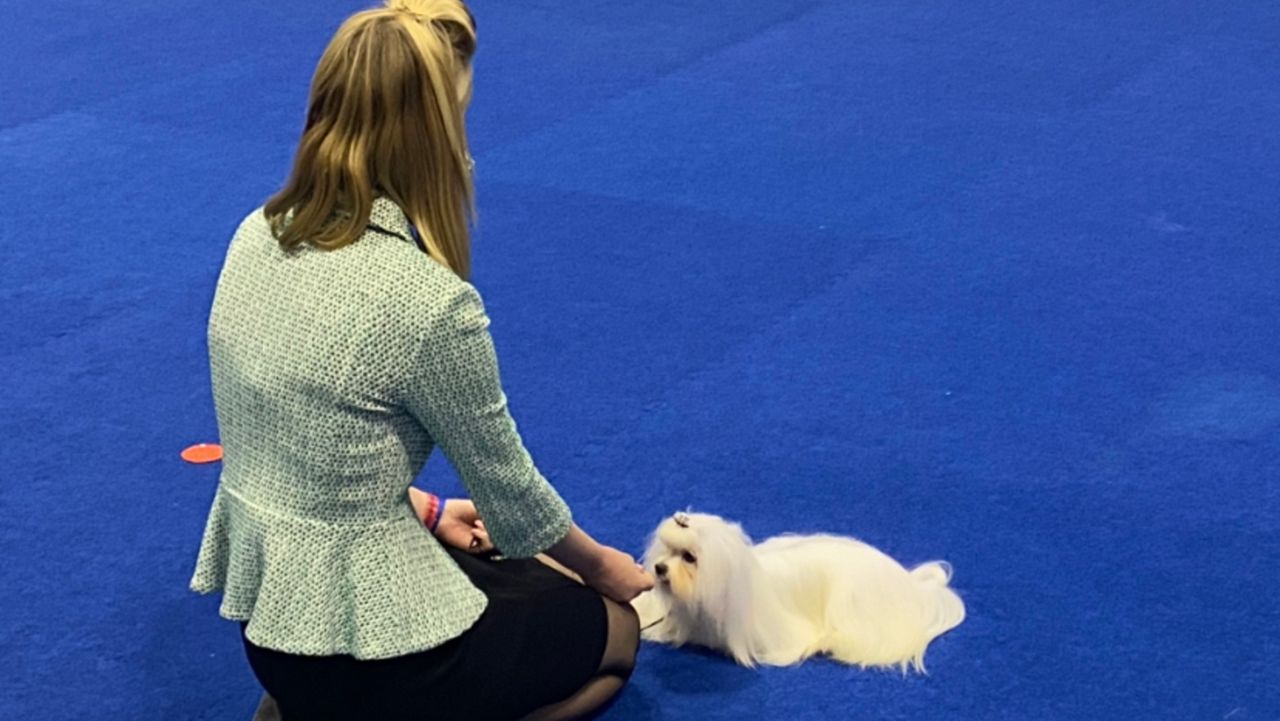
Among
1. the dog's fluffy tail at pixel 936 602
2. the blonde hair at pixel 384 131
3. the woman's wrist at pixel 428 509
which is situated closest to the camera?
the blonde hair at pixel 384 131

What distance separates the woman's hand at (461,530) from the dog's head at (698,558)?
287 mm

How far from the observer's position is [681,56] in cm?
625

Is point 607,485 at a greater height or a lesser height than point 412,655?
lesser

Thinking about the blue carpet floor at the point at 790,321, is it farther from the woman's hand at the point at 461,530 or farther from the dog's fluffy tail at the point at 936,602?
the woman's hand at the point at 461,530

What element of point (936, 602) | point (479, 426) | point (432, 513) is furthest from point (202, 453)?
point (936, 602)

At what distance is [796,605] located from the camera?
266 centimetres

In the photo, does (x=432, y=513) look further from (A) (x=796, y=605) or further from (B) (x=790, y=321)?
(B) (x=790, y=321)

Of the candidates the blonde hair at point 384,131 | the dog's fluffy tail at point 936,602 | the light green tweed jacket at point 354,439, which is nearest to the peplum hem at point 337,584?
the light green tweed jacket at point 354,439

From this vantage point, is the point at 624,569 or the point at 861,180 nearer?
the point at 624,569

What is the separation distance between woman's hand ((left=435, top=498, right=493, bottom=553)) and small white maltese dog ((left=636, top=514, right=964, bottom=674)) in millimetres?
286

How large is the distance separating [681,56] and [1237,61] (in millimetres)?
2206

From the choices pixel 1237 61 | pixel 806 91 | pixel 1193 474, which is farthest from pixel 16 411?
pixel 1237 61

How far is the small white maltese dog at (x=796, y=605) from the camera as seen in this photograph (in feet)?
8.33

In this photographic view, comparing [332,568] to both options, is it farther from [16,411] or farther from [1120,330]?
[1120,330]
